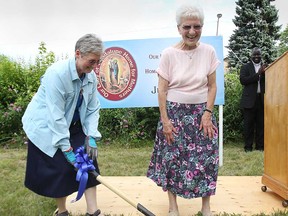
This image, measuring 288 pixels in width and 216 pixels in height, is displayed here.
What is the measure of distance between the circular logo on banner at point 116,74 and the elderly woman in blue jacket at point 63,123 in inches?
111

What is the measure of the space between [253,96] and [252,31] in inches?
742

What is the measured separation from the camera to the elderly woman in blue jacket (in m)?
2.80

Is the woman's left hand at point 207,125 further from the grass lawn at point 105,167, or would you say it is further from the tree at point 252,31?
the tree at point 252,31

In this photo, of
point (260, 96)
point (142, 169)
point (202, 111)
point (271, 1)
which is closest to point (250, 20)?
point (271, 1)

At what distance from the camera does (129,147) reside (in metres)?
7.61

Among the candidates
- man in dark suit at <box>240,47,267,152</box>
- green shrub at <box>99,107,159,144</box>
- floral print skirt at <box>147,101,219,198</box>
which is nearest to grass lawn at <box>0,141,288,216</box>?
green shrub at <box>99,107,159,144</box>

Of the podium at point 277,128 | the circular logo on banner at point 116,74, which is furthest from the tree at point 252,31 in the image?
the podium at point 277,128

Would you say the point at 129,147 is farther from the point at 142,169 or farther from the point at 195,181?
the point at 195,181

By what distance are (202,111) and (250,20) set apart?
76.6 ft

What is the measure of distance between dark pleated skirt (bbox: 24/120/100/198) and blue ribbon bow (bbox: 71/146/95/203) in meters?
0.21

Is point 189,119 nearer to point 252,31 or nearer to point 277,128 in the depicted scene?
point 277,128

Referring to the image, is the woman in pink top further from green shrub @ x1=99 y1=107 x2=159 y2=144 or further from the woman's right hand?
green shrub @ x1=99 y1=107 x2=159 y2=144

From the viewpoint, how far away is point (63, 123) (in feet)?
9.23

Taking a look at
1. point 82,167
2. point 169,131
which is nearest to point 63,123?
point 82,167
